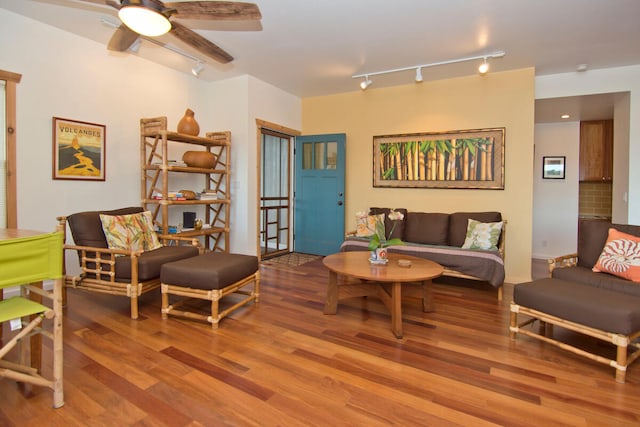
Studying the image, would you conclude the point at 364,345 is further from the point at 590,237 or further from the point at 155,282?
the point at 590,237

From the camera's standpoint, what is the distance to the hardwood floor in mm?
1712

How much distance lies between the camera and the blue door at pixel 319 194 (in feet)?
18.4

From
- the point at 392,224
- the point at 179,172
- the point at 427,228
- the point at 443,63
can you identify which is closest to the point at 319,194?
the point at 392,224

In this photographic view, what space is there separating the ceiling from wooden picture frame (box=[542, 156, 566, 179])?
1.23m

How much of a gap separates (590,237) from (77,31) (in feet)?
17.6

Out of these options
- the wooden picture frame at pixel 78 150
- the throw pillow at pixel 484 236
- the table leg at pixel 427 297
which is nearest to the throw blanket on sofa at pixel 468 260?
the throw pillow at pixel 484 236

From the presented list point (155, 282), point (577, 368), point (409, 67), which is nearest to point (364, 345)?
point (577, 368)

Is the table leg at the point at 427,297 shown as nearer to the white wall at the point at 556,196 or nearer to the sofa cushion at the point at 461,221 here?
the sofa cushion at the point at 461,221

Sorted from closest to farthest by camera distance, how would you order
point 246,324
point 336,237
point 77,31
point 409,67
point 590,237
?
point 246,324
point 590,237
point 77,31
point 409,67
point 336,237

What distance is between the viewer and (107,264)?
3.11m

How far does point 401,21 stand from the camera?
3246 mm

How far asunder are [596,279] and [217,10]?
3.38 m

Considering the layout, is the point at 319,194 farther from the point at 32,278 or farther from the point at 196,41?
the point at 32,278

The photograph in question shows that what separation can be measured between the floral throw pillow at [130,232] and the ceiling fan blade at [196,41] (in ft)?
5.75
